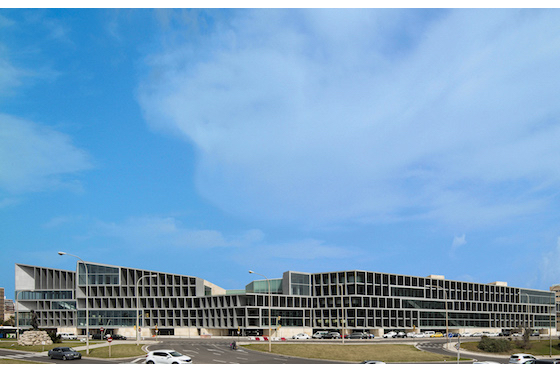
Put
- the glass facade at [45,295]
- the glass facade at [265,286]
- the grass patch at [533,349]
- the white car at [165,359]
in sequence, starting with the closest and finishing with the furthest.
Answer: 1. the white car at [165,359]
2. the grass patch at [533,349]
3. the glass facade at [265,286]
4. the glass facade at [45,295]

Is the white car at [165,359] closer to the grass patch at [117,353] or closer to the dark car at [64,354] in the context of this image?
the grass patch at [117,353]

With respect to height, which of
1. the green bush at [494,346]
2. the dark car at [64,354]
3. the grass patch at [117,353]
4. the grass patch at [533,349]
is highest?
the dark car at [64,354]

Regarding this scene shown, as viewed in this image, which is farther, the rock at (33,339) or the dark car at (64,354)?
the rock at (33,339)

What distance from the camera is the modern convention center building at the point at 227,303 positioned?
13200cm

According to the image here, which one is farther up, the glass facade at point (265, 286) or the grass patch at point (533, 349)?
the glass facade at point (265, 286)

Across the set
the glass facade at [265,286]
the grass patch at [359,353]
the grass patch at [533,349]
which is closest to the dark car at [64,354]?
the grass patch at [359,353]

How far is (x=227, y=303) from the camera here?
13200 cm

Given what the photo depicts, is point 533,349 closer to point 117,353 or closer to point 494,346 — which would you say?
point 494,346

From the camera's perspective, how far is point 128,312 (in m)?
138

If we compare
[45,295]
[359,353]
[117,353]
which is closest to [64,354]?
[117,353]

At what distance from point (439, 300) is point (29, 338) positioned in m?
110

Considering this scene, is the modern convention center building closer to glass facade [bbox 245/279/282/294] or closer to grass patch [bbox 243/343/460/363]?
glass facade [bbox 245/279/282/294]

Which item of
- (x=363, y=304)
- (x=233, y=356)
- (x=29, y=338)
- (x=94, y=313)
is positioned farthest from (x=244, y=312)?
(x=233, y=356)
